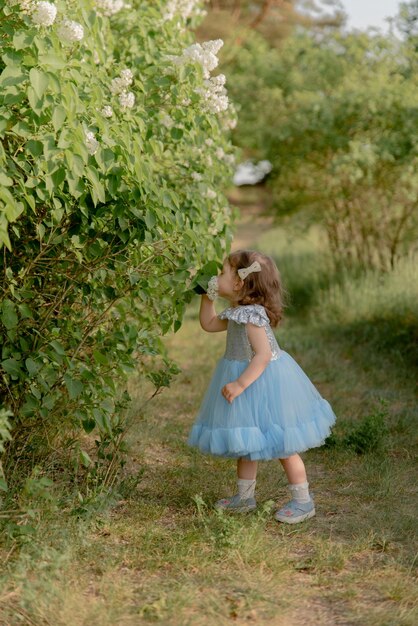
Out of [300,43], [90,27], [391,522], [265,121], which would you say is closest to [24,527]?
[391,522]

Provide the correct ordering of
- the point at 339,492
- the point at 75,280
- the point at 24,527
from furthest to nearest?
the point at 339,492, the point at 75,280, the point at 24,527

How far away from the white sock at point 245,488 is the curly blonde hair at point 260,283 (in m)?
0.74

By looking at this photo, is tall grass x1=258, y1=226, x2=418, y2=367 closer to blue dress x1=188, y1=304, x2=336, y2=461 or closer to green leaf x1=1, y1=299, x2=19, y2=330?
blue dress x1=188, y1=304, x2=336, y2=461

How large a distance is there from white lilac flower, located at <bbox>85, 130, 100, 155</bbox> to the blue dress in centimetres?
106

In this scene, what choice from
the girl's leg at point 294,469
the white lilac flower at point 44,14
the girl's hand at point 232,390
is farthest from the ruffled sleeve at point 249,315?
the white lilac flower at point 44,14

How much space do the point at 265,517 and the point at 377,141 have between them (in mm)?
5516

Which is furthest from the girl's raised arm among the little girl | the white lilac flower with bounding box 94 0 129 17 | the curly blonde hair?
the white lilac flower with bounding box 94 0 129 17

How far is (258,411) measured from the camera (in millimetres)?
3688

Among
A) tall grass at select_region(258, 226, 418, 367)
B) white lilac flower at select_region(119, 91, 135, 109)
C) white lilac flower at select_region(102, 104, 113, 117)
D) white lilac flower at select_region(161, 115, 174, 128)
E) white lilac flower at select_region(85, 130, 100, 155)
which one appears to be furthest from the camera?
tall grass at select_region(258, 226, 418, 367)

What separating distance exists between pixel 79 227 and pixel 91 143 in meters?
0.55

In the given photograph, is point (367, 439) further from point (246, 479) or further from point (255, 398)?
point (255, 398)

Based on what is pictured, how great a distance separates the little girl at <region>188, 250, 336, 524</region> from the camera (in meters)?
3.65

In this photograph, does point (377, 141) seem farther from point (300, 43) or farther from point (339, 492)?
point (339, 492)

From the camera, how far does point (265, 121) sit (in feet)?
33.2
